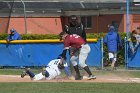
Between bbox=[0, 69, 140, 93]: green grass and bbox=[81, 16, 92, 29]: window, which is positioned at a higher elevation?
bbox=[81, 16, 92, 29]: window

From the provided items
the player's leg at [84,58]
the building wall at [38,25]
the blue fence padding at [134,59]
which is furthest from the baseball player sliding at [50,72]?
the building wall at [38,25]

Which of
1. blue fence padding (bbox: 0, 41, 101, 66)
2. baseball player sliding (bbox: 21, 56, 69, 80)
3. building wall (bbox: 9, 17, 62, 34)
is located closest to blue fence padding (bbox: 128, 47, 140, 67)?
blue fence padding (bbox: 0, 41, 101, 66)

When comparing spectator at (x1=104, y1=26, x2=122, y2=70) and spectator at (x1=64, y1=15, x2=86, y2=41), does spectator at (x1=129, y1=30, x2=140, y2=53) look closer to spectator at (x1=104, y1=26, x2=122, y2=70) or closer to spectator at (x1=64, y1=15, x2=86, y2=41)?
spectator at (x1=104, y1=26, x2=122, y2=70)

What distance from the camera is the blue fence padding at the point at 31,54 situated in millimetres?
18984

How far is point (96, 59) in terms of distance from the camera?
62.0ft
